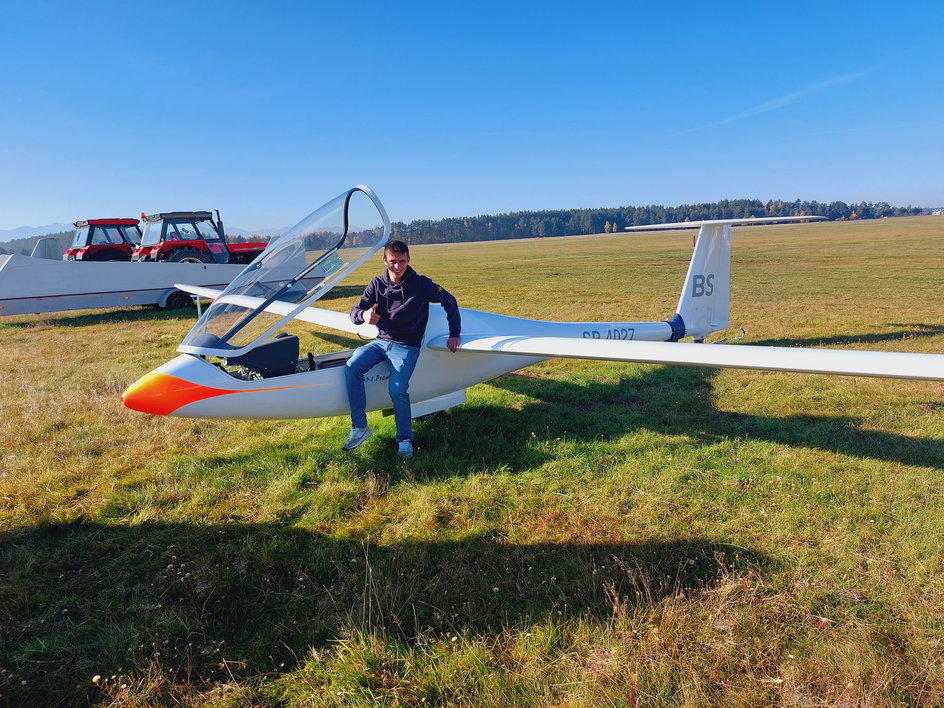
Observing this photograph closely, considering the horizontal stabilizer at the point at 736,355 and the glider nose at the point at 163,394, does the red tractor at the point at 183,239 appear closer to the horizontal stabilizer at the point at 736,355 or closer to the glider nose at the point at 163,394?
the glider nose at the point at 163,394

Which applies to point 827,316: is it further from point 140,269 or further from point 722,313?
point 140,269

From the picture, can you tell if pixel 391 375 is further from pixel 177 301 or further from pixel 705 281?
pixel 177 301

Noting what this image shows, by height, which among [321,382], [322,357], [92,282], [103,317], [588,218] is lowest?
[321,382]

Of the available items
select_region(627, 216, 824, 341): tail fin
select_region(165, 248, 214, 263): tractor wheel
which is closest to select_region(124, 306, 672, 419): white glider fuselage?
select_region(627, 216, 824, 341): tail fin

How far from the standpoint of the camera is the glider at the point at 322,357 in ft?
12.1

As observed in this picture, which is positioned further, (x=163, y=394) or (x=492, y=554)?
(x=163, y=394)

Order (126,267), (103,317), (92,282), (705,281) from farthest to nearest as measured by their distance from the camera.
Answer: (103,317) → (126,267) → (92,282) → (705,281)

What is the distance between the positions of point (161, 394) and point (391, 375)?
1753 mm

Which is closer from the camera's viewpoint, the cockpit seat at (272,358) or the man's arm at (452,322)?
the cockpit seat at (272,358)

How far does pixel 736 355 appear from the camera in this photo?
3.58m

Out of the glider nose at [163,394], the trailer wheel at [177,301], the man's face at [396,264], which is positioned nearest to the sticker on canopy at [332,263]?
the man's face at [396,264]

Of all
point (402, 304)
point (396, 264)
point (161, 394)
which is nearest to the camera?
point (161, 394)

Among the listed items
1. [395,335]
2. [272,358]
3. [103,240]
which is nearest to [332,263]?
[395,335]

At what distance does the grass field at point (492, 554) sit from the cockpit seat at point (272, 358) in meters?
0.82
